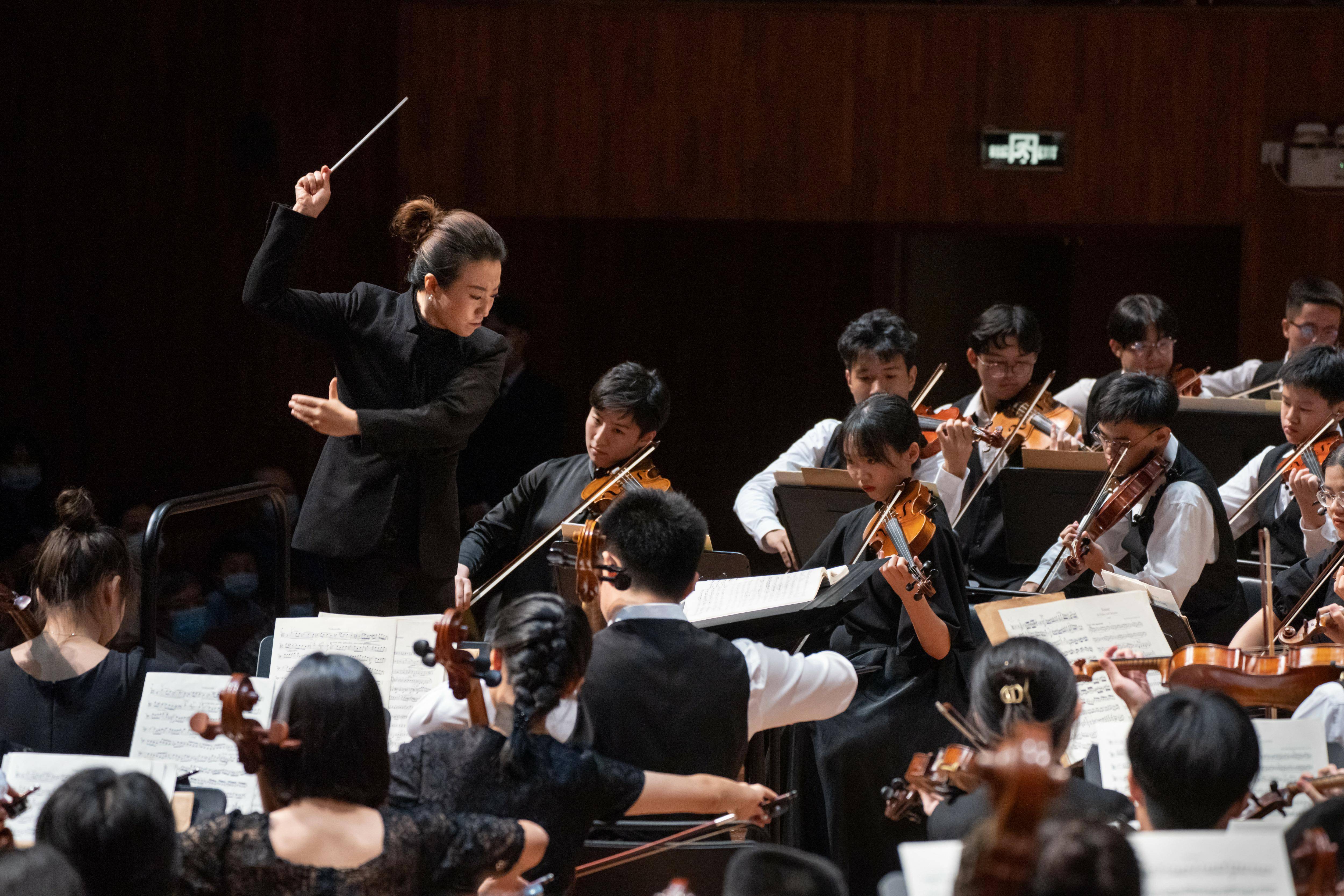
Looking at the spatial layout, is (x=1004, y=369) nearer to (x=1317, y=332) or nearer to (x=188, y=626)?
(x=1317, y=332)

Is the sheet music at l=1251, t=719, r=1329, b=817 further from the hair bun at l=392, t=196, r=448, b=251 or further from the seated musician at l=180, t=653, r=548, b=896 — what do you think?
the hair bun at l=392, t=196, r=448, b=251

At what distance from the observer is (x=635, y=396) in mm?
3523

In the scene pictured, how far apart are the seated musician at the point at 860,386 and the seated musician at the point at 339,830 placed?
2.26 m

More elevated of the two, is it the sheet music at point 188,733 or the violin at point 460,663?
the violin at point 460,663

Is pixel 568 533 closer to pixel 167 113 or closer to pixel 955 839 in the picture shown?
pixel 955 839

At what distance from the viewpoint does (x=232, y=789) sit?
2.33m

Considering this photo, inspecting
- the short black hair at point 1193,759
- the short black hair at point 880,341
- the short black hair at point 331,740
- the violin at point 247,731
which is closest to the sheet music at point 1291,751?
the short black hair at point 1193,759

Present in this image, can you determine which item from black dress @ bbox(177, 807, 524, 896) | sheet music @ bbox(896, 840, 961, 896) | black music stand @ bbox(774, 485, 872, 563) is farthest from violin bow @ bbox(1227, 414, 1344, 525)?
black dress @ bbox(177, 807, 524, 896)

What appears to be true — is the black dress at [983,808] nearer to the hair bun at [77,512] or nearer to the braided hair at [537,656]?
the braided hair at [537,656]

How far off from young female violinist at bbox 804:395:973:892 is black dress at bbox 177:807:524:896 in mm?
1327

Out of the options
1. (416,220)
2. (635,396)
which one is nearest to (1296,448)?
(635,396)

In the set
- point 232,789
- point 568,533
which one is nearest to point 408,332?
point 568,533

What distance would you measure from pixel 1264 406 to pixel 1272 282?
6.36 feet

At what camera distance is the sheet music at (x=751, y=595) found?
8.55 ft
